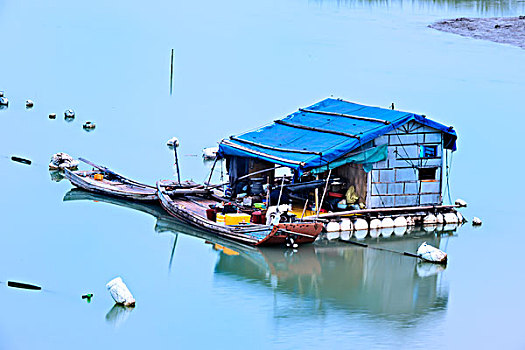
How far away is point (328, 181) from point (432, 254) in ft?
11.4

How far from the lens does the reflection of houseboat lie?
941 inches

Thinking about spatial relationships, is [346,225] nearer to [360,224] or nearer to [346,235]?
[346,235]

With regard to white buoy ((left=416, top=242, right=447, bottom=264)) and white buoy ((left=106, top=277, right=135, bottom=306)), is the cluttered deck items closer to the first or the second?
white buoy ((left=416, top=242, right=447, bottom=264))

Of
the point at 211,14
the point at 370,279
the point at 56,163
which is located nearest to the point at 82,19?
the point at 211,14

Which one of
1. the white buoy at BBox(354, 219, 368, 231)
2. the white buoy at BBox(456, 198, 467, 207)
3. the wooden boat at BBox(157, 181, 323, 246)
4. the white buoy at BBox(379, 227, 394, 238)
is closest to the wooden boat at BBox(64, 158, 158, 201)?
the wooden boat at BBox(157, 181, 323, 246)

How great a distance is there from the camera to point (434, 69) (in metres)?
50.2

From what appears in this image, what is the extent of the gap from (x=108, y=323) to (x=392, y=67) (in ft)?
115

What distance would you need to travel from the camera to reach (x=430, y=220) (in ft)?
81.4

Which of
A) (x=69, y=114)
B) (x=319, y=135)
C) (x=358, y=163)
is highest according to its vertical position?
(x=319, y=135)

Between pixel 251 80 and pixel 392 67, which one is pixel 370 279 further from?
pixel 392 67

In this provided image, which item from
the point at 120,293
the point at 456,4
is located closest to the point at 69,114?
the point at 120,293

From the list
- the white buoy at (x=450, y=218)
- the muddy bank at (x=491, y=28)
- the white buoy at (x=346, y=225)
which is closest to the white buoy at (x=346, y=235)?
the white buoy at (x=346, y=225)

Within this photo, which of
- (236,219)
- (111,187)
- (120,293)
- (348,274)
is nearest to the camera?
(120,293)

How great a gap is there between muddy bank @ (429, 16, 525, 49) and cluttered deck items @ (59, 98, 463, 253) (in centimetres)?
2938
